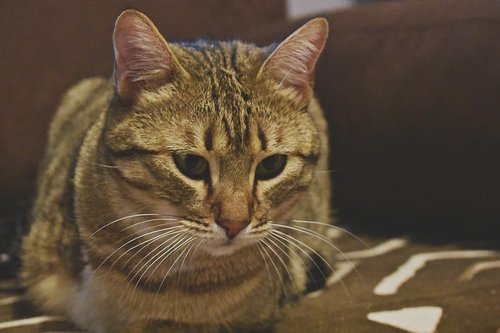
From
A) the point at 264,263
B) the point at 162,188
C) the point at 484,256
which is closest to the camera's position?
the point at 162,188

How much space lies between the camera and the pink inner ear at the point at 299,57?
41.1 inches

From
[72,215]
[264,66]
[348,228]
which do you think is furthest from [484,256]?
[72,215]

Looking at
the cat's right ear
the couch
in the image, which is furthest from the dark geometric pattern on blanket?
the cat's right ear

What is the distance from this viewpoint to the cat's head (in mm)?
958

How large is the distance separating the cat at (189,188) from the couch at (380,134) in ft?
0.31

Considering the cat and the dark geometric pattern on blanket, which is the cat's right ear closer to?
the cat

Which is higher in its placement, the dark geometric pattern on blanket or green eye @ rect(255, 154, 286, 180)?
green eye @ rect(255, 154, 286, 180)

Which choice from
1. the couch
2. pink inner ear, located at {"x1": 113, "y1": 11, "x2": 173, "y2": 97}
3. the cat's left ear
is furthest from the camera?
the couch

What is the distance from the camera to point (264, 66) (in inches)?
41.7

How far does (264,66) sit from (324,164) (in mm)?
473

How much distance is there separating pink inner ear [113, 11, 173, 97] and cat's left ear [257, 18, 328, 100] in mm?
180

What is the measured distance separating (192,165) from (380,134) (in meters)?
0.64

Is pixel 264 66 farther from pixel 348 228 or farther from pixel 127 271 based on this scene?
pixel 348 228

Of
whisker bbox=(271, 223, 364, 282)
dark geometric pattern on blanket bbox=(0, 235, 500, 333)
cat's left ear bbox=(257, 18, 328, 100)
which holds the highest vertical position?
cat's left ear bbox=(257, 18, 328, 100)
